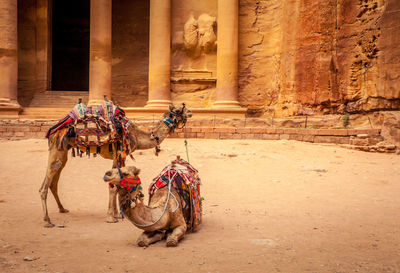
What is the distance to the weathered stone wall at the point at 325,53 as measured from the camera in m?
13.1

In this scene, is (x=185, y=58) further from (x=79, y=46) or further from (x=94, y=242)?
(x=94, y=242)

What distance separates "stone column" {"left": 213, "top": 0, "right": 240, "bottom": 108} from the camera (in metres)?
17.7

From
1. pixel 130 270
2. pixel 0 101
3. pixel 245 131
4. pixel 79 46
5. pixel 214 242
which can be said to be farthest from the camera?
pixel 79 46

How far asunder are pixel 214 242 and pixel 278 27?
16273mm

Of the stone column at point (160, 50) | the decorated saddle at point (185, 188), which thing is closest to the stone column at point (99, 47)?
the stone column at point (160, 50)

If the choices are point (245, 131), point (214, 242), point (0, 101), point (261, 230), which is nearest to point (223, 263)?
point (214, 242)

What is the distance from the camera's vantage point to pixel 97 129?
16.1ft

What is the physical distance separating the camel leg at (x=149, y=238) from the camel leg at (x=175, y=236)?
0.45 ft

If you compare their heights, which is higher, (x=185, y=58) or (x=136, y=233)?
(x=185, y=58)

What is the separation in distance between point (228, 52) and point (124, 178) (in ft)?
49.9

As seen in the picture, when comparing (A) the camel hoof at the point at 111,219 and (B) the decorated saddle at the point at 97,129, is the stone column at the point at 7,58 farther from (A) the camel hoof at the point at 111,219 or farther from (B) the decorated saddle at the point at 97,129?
(A) the camel hoof at the point at 111,219

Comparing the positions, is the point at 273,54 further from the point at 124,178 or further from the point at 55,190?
the point at 124,178

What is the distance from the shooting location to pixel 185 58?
19.4 metres

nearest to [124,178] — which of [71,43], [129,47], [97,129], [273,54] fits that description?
[97,129]
